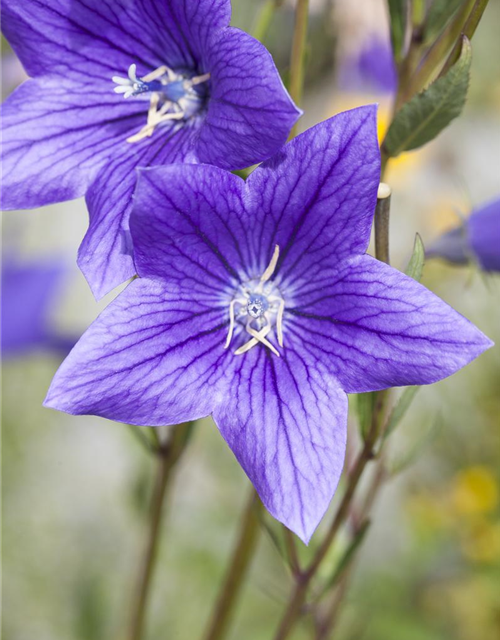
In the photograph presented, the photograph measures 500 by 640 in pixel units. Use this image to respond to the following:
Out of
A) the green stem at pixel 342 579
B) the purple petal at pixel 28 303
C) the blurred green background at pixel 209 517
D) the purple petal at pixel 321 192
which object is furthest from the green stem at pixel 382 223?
the purple petal at pixel 28 303

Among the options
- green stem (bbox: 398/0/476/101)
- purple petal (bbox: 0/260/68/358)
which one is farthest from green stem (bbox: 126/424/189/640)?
purple petal (bbox: 0/260/68/358)

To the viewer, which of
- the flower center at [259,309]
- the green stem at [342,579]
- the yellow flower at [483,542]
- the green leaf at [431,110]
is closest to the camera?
the green leaf at [431,110]

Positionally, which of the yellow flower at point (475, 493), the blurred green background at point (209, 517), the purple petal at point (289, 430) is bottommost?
the blurred green background at point (209, 517)

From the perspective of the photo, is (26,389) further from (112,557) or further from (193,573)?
(193,573)

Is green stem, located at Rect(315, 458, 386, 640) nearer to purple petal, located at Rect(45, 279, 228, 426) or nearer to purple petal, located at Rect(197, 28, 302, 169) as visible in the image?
purple petal, located at Rect(45, 279, 228, 426)

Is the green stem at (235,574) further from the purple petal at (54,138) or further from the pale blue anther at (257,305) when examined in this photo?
the purple petal at (54,138)

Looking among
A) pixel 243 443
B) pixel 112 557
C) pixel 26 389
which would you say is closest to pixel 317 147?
pixel 243 443

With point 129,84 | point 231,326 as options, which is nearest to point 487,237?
point 231,326
